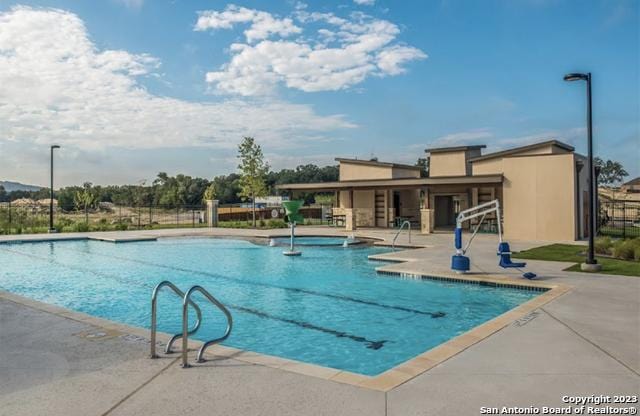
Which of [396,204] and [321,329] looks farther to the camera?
[396,204]

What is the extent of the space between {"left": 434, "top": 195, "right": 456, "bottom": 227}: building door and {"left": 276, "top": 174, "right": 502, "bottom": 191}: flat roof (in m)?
5.51

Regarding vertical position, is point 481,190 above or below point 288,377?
above

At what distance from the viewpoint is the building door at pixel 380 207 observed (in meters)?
26.8

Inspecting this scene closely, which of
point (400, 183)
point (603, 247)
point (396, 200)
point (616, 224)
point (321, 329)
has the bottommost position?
point (321, 329)

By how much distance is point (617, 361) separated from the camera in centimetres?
470

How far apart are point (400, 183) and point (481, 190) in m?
4.97

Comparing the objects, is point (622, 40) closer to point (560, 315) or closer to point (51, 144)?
point (560, 315)

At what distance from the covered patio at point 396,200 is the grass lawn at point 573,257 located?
725 centimetres

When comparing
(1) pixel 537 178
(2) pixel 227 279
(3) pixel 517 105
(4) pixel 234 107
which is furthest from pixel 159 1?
(3) pixel 517 105

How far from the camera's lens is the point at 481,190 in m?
24.7

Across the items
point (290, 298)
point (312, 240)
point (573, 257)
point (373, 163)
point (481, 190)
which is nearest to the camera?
point (290, 298)

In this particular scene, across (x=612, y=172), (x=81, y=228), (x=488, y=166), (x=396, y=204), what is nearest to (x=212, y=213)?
(x=81, y=228)

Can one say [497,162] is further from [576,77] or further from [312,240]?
[576,77]

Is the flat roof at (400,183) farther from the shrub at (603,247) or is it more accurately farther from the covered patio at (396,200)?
the shrub at (603,247)
